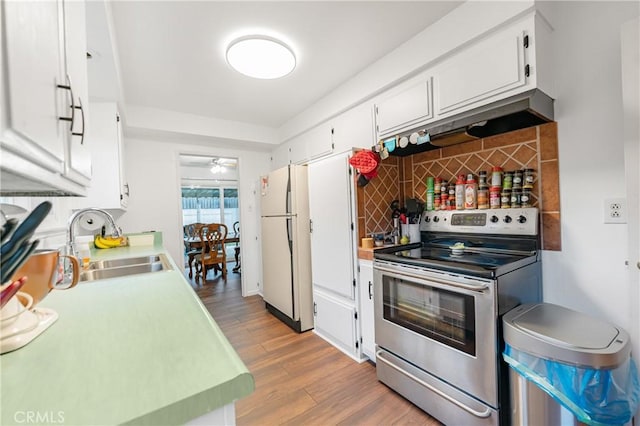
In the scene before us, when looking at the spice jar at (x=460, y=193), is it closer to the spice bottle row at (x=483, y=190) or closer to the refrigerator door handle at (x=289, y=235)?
the spice bottle row at (x=483, y=190)

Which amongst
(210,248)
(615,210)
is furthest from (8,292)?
(210,248)

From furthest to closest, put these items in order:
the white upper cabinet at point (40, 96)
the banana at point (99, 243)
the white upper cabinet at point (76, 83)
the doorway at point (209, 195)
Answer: the doorway at point (209, 195) → the banana at point (99, 243) → the white upper cabinet at point (76, 83) → the white upper cabinet at point (40, 96)

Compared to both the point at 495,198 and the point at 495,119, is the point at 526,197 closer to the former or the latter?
the point at 495,198

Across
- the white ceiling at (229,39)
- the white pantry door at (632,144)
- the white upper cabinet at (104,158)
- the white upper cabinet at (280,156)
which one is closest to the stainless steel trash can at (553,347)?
the white pantry door at (632,144)

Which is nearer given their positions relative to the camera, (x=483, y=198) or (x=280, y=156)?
(x=483, y=198)

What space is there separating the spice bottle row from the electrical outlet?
1.10 ft

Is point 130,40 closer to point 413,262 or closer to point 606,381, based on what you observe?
point 413,262

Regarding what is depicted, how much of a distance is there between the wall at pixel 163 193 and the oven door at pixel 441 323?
104 inches

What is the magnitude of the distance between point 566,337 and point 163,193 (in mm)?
3951

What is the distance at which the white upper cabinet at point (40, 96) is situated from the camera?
39 centimetres

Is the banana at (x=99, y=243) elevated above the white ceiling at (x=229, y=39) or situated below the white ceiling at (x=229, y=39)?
below

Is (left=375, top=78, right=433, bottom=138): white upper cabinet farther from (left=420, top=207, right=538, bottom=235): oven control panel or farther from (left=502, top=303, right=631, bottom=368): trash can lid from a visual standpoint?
(left=502, top=303, right=631, bottom=368): trash can lid

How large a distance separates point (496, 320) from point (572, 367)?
0.92 ft

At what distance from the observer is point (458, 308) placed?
4.59 feet
